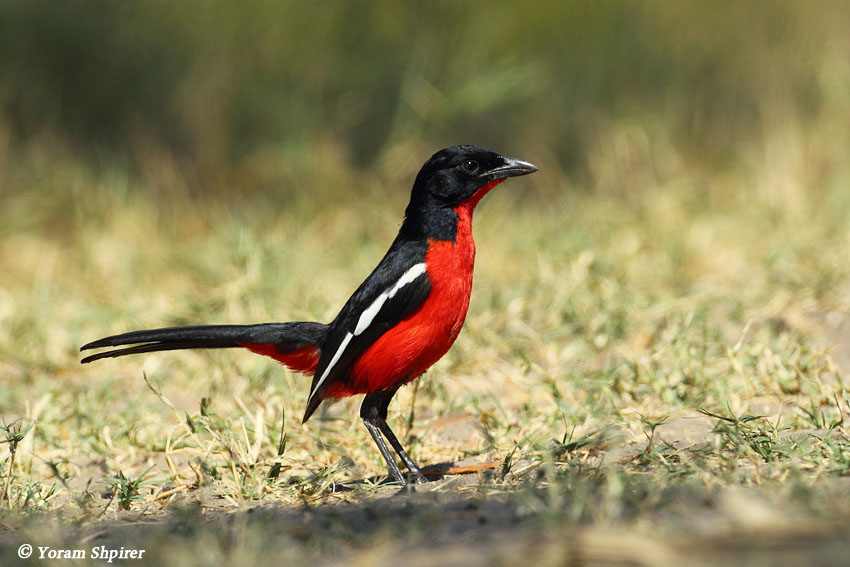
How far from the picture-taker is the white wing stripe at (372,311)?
11.8ft

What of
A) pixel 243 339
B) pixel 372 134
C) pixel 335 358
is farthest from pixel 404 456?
pixel 372 134

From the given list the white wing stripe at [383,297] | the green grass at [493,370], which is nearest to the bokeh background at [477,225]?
the green grass at [493,370]

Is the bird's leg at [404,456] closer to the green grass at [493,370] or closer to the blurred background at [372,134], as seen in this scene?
the green grass at [493,370]

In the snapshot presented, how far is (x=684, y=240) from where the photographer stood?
634 centimetres

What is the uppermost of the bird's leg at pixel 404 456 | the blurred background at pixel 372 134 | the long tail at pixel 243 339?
the blurred background at pixel 372 134

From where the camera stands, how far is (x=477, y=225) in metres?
7.29

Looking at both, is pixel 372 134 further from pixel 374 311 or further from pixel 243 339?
pixel 374 311

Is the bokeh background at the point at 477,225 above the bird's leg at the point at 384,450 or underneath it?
above

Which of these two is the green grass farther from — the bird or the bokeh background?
the bird

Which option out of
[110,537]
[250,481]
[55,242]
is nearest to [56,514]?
[110,537]

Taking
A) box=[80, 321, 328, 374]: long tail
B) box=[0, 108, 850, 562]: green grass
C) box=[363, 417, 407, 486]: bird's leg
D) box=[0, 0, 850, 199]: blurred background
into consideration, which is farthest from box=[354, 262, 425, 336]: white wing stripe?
box=[0, 0, 850, 199]: blurred background

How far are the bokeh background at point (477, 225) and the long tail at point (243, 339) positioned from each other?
0.28 m

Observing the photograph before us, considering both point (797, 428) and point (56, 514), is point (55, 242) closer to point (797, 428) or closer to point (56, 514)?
point (56, 514)

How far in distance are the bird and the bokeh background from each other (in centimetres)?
28
